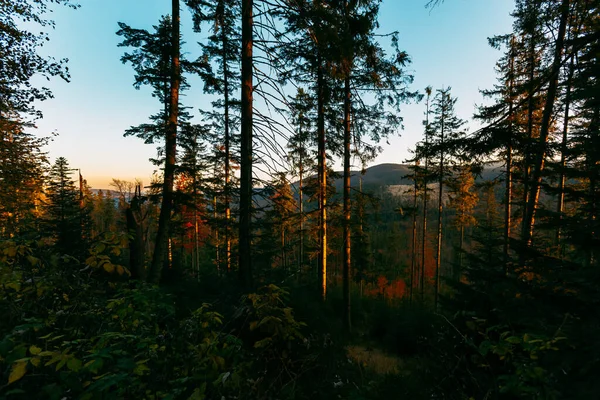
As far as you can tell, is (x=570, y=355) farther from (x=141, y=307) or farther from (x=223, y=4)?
(x=223, y=4)

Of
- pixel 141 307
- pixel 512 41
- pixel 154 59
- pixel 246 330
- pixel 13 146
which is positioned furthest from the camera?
pixel 512 41

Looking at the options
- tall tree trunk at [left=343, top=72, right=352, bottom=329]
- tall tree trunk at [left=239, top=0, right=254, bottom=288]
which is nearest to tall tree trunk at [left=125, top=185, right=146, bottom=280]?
tall tree trunk at [left=239, top=0, right=254, bottom=288]

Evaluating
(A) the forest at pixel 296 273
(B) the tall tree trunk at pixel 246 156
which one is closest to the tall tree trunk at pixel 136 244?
(A) the forest at pixel 296 273

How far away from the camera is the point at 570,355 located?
201 centimetres

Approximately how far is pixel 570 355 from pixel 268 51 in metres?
6.74

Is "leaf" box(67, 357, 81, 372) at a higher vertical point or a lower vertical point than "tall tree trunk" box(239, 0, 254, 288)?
lower

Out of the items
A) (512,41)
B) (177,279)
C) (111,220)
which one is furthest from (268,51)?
(111,220)

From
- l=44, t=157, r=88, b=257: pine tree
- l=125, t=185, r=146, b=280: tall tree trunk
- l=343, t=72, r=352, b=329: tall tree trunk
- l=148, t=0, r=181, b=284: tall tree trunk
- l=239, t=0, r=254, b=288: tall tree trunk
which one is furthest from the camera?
l=44, t=157, r=88, b=257: pine tree

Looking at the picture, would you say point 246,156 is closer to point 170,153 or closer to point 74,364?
point 74,364

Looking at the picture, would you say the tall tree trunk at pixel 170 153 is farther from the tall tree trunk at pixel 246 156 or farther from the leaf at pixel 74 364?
the leaf at pixel 74 364

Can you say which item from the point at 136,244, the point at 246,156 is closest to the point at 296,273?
the point at 246,156

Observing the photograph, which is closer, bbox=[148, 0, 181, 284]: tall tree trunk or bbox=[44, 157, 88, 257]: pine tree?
bbox=[148, 0, 181, 284]: tall tree trunk

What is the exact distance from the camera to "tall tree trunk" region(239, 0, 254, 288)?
543 cm

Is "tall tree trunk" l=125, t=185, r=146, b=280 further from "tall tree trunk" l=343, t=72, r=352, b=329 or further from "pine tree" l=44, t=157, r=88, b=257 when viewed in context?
"tall tree trunk" l=343, t=72, r=352, b=329
